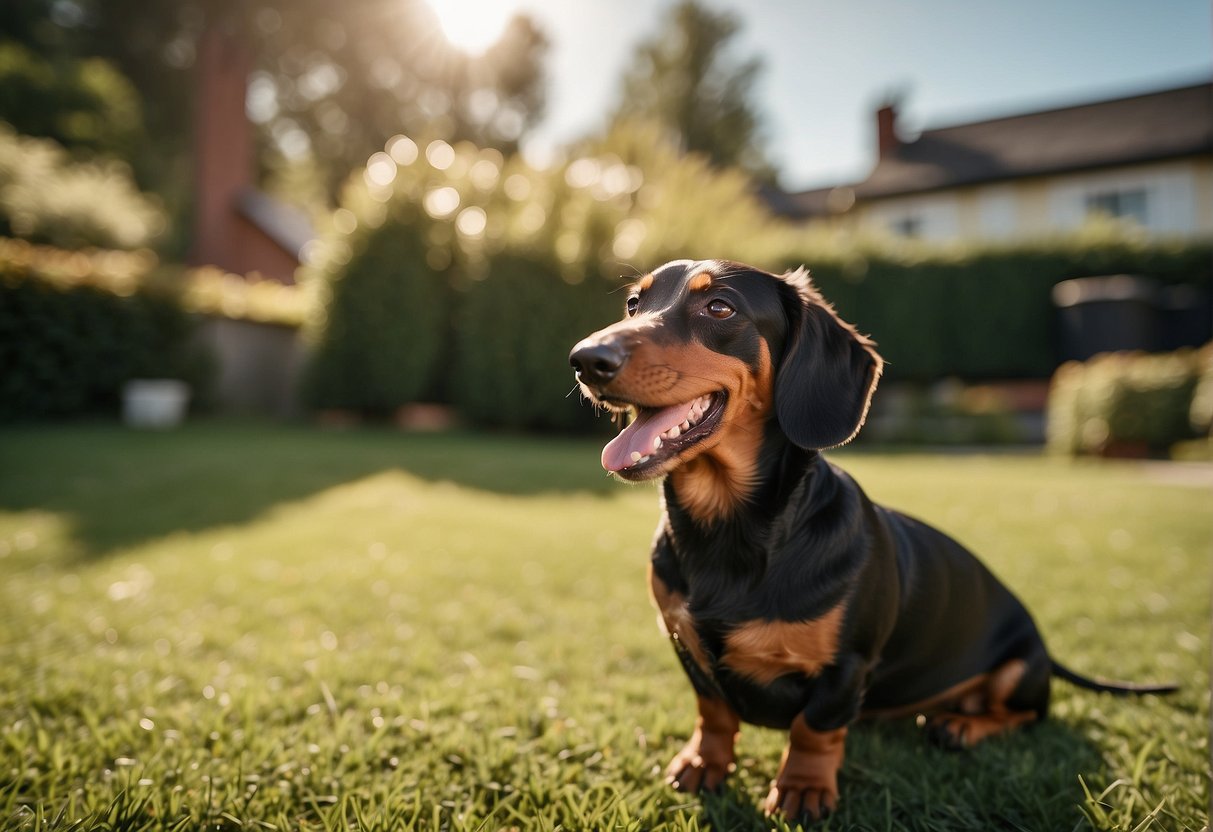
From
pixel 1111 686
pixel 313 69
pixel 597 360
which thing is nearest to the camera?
pixel 597 360

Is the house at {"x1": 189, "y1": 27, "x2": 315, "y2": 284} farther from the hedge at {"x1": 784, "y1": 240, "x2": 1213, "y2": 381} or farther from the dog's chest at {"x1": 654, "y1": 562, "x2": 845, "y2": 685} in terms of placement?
the dog's chest at {"x1": 654, "y1": 562, "x2": 845, "y2": 685}

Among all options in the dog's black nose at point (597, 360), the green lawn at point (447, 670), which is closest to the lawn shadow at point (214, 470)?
the green lawn at point (447, 670)

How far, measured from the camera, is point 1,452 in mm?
7148

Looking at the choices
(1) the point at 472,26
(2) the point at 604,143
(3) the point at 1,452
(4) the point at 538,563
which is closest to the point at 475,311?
(2) the point at 604,143

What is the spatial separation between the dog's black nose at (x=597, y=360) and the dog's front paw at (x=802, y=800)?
43.9 inches

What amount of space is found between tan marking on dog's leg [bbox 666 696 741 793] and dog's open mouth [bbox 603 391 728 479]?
2.33 ft

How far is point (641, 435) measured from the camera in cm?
167

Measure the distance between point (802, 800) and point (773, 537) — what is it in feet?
2.12

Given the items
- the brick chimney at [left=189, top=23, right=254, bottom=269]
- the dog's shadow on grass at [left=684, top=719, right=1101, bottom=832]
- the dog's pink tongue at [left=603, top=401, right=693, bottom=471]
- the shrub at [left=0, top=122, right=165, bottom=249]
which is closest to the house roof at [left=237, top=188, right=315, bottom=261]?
the brick chimney at [left=189, top=23, right=254, bottom=269]

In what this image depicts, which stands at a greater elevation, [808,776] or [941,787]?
[808,776]

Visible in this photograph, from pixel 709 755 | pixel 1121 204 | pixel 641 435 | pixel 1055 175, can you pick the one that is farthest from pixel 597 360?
pixel 1121 204

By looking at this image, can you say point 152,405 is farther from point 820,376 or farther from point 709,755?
point 820,376

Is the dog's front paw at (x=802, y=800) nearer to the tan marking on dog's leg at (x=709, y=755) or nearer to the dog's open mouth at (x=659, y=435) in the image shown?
the tan marking on dog's leg at (x=709, y=755)

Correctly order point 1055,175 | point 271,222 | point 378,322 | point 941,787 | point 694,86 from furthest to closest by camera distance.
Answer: point 694,86
point 271,222
point 1055,175
point 378,322
point 941,787
